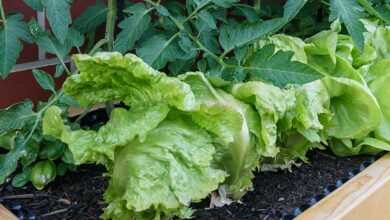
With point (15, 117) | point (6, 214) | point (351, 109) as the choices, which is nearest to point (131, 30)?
point (15, 117)

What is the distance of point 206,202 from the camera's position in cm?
106

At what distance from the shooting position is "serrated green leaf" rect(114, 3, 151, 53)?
3.62ft

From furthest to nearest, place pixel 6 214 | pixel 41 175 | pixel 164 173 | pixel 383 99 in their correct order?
pixel 383 99 → pixel 41 175 → pixel 6 214 → pixel 164 173

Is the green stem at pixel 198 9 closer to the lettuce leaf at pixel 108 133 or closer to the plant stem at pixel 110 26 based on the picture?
the plant stem at pixel 110 26

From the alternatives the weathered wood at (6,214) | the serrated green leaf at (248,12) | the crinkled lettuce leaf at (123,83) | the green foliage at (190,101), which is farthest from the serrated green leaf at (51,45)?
the serrated green leaf at (248,12)

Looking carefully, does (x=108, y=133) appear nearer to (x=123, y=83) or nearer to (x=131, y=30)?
(x=123, y=83)

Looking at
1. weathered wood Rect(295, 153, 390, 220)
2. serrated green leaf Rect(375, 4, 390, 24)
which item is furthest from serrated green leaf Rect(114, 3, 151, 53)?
serrated green leaf Rect(375, 4, 390, 24)

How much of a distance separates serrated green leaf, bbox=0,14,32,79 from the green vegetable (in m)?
0.19

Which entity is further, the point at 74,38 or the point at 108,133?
the point at 74,38

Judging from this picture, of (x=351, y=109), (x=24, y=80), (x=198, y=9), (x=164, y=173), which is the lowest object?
(x=24, y=80)

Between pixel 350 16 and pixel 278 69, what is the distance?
207mm

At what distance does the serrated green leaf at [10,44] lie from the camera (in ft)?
3.32

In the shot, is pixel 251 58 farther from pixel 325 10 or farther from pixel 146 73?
pixel 325 10

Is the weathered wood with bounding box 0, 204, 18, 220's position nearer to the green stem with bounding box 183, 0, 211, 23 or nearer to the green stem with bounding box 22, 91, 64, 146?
the green stem with bounding box 22, 91, 64, 146
